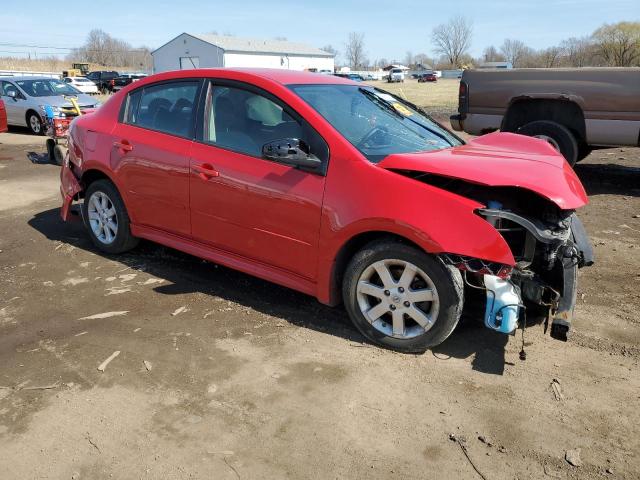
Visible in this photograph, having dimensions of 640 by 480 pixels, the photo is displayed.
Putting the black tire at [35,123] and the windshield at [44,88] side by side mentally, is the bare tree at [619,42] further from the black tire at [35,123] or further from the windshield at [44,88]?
the black tire at [35,123]

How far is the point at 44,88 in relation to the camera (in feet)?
52.6

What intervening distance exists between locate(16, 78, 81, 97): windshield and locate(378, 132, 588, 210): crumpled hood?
15062 millimetres

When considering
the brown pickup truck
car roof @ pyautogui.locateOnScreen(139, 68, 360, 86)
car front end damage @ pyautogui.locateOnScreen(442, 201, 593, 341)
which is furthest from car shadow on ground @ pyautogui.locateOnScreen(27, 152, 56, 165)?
car front end damage @ pyautogui.locateOnScreen(442, 201, 593, 341)

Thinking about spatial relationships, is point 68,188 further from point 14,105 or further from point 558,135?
point 14,105

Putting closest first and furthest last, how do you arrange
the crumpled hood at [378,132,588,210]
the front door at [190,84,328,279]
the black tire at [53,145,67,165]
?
the crumpled hood at [378,132,588,210] → the front door at [190,84,328,279] → the black tire at [53,145,67,165]

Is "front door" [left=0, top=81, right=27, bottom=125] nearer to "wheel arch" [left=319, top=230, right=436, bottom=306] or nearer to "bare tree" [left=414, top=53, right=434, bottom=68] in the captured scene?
"wheel arch" [left=319, top=230, right=436, bottom=306]

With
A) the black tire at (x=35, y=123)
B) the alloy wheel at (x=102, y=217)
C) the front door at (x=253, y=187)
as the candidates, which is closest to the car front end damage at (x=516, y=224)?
the front door at (x=253, y=187)

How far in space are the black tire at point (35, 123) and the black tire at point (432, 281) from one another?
47.3ft

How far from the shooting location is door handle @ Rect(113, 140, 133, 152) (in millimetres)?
4836

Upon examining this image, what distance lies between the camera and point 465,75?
9.06 meters

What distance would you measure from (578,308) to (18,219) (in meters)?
6.24

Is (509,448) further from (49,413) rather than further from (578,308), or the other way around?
(49,413)

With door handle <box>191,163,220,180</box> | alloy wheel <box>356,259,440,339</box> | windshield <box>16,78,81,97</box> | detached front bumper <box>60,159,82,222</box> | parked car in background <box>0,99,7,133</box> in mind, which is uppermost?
windshield <box>16,78,81,97</box>

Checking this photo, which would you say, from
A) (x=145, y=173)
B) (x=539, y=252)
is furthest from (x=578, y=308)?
(x=145, y=173)
